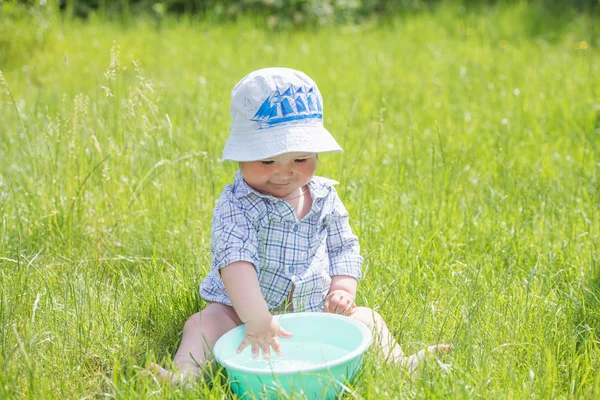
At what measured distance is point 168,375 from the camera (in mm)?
2043

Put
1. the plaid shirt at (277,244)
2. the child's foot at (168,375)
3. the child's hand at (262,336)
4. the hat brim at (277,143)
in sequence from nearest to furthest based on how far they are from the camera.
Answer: the child's foot at (168,375) < the child's hand at (262,336) < the hat brim at (277,143) < the plaid shirt at (277,244)

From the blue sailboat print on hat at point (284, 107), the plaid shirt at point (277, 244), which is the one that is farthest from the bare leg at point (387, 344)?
the blue sailboat print on hat at point (284, 107)

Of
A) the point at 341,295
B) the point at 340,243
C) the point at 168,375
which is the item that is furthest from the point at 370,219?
the point at 168,375

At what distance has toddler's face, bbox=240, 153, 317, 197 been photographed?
2283 mm

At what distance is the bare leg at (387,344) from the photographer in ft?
6.94

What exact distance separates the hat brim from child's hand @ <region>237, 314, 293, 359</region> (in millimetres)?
452

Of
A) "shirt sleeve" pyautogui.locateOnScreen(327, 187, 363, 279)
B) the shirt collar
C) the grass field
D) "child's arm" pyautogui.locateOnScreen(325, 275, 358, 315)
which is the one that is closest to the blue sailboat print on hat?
the shirt collar

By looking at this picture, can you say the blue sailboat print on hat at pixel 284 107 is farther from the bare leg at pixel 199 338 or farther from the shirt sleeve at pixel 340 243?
the bare leg at pixel 199 338

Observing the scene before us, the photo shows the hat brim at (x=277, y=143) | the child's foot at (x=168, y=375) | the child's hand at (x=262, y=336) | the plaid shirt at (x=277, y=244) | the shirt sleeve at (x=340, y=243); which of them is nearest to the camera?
the child's foot at (x=168, y=375)

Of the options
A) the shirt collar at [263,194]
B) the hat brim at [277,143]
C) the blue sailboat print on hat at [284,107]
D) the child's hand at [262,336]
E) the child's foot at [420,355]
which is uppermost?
the blue sailboat print on hat at [284,107]

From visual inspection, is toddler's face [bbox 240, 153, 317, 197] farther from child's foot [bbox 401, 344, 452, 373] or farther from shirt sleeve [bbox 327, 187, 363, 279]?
child's foot [bbox 401, 344, 452, 373]

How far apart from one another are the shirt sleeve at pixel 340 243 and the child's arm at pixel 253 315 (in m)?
0.36

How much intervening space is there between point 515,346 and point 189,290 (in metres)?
1.01

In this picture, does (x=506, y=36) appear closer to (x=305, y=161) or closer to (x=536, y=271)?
(x=536, y=271)
